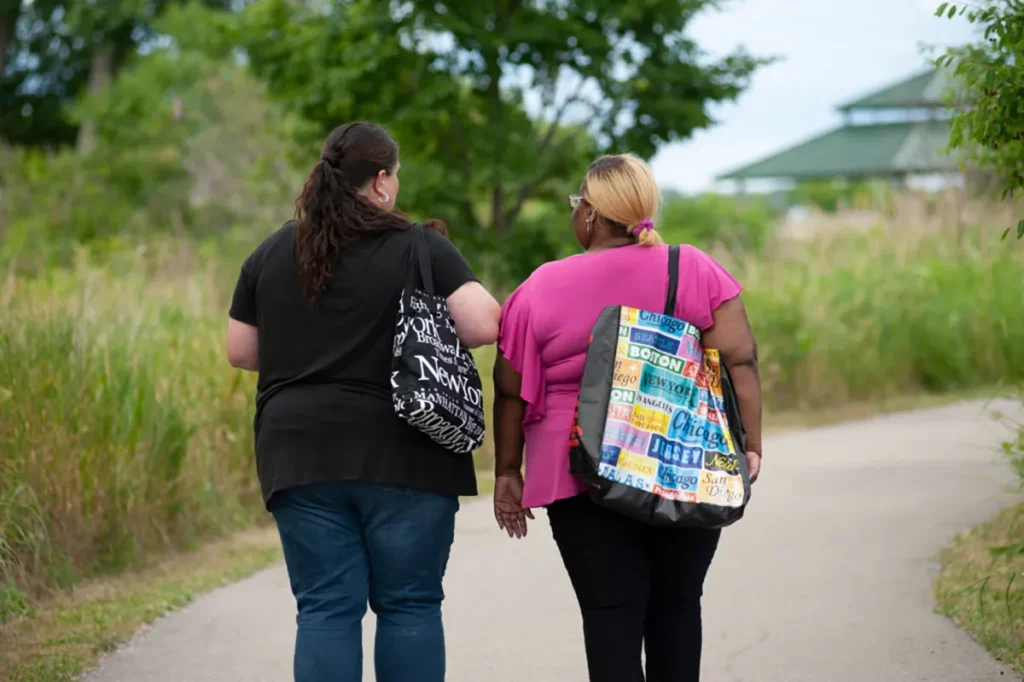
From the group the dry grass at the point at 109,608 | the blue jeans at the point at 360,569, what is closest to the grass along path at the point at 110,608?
the dry grass at the point at 109,608

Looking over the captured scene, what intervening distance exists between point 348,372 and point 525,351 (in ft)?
1.55

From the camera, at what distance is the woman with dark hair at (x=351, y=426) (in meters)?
3.59

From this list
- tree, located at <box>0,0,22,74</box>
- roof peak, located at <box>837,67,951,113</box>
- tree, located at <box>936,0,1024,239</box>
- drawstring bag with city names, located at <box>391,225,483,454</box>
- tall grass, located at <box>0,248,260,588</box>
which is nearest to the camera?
drawstring bag with city names, located at <box>391,225,483,454</box>

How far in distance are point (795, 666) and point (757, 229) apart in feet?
81.3

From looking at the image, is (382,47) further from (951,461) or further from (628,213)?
(628,213)

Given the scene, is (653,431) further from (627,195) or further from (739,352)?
(627,195)

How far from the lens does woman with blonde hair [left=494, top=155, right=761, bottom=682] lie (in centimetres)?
369

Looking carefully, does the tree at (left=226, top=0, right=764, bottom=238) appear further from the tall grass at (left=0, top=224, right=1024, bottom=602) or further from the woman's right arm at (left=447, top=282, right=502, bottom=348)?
the woman's right arm at (left=447, top=282, right=502, bottom=348)

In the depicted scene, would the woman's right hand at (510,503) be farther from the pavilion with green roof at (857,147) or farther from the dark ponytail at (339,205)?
the pavilion with green roof at (857,147)

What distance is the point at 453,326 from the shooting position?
3684 mm

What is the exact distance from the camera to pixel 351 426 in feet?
11.8

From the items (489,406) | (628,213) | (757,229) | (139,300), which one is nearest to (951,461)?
(489,406)

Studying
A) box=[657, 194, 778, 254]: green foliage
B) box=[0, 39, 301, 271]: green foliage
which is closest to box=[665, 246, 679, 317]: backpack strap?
box=[0, 39, 301, 271]: green foliage

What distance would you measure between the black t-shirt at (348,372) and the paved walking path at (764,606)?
1.86m
